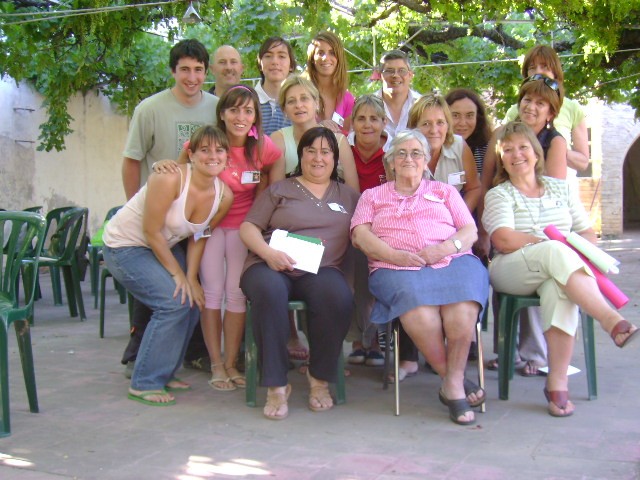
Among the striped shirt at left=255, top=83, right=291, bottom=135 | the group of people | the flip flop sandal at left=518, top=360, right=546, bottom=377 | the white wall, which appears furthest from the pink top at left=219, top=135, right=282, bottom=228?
the white wall

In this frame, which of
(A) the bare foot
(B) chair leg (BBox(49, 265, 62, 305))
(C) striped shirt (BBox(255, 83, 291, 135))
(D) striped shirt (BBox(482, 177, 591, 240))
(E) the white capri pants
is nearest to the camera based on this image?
(E) the white capri pants

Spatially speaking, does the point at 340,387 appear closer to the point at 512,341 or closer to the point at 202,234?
the point at 512,341

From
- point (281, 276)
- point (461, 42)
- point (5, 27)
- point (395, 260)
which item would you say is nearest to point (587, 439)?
point (395, 260)

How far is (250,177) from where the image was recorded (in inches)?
195

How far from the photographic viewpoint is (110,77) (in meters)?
13.0

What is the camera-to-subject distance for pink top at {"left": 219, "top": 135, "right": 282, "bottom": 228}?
4953mm

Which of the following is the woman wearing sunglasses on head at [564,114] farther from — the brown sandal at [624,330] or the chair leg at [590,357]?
the brown sandal at [624,330]

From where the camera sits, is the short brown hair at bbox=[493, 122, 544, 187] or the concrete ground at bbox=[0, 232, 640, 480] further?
the short brown hair at bbox=[493, 122, 544, 187]

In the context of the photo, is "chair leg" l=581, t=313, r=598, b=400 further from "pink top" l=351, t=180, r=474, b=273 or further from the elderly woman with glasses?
"pink top" l=351, t=180, r=474, b=273

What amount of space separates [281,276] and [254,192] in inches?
29.9

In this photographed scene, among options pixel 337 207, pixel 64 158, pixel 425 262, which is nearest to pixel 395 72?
pixel 337 207

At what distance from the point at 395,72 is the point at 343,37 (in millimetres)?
7053

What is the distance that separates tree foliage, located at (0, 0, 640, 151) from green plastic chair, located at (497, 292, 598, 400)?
334 centimetres

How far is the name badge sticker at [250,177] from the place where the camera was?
194 inches
